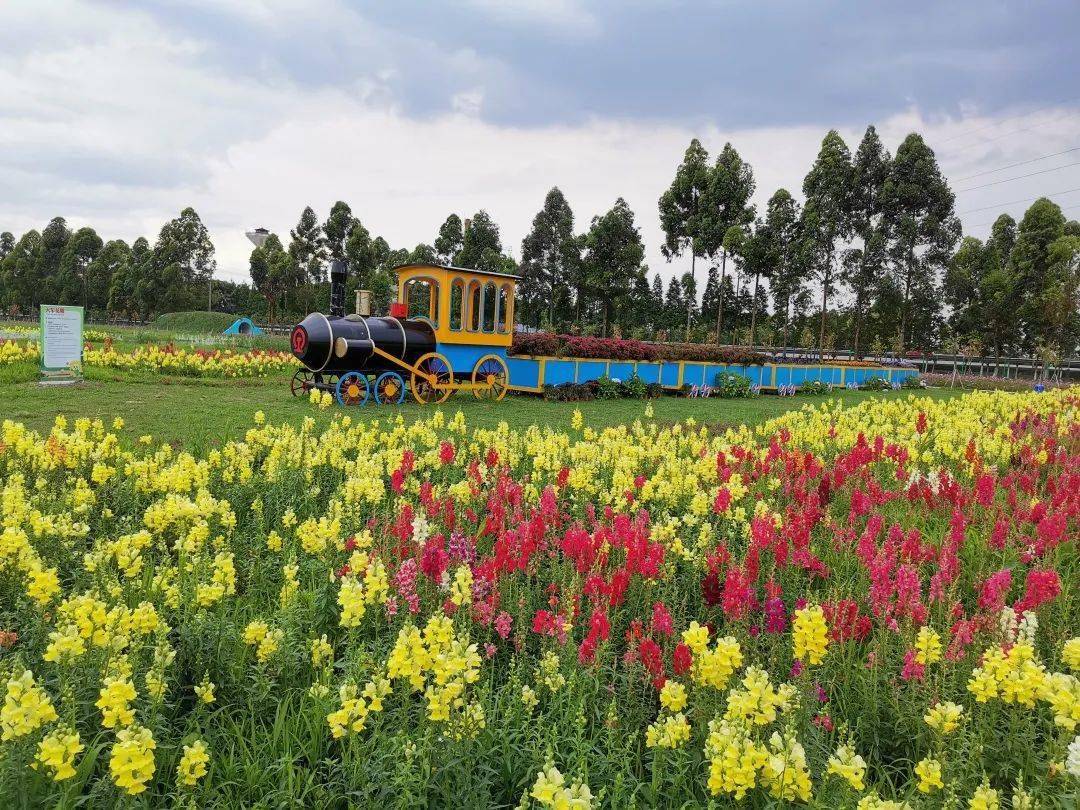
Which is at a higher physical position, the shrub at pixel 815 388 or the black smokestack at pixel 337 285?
the black smokestack at pixel 337 285

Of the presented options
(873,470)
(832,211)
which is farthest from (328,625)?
(832,211)

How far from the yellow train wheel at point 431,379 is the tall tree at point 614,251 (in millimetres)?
23124

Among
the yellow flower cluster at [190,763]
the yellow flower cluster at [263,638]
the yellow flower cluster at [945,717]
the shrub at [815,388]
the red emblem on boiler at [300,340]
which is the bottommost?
the yellow flower cluster at [190,763]

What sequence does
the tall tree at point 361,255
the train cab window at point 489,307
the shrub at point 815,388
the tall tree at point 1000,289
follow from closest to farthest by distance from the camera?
the train cab window at point 489,307 → the shrub at point 815,388 → the tall tree at point 1000,289 → the tall tree at point 361,255

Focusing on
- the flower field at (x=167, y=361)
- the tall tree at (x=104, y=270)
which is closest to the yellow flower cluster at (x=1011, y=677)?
the flower field at (x=167, y=361)

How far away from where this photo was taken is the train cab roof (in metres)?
12.9

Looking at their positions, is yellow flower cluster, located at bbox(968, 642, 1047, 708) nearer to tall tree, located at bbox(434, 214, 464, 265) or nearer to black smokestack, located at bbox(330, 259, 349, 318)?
black smokestack, located at bbox(330, 259, 349, 318)

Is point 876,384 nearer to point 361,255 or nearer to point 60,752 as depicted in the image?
point 361,255

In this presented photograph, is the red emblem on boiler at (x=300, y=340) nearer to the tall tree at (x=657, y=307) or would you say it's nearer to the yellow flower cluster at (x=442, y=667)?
the yellow flower cluster at (x=442, y=667)

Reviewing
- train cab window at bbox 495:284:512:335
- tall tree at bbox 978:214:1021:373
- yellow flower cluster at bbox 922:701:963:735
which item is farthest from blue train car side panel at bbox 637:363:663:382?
tall tree at bbox 978:214:1021:373

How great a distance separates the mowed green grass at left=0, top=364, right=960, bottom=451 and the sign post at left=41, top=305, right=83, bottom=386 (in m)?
0.31

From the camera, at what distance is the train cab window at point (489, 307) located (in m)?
13.8

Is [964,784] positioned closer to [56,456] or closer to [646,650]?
[646,650]

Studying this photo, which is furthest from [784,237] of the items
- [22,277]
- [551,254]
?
[22,277]
